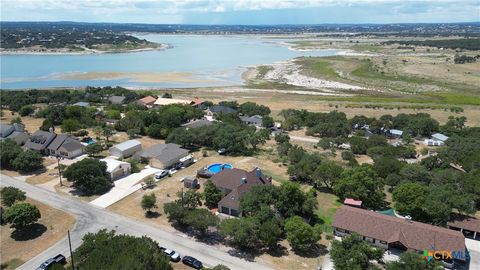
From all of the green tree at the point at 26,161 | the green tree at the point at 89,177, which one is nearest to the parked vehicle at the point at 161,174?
the green tree at the point at 89,177

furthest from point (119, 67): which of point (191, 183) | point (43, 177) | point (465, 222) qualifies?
point (465, 222)

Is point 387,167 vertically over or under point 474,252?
over

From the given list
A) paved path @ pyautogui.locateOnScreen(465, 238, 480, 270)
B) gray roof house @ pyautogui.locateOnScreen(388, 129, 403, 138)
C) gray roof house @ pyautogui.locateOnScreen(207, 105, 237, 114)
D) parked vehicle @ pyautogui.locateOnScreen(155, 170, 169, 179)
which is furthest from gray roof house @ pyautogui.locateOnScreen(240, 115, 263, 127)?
paved path @ pyautogui.locateOnScreen(465, 238, 480, 270)

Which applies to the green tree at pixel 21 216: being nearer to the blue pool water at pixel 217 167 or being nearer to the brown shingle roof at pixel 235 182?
the brown shingle roof at pixel 235 182

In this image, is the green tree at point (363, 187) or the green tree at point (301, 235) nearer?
the green tree at point (301, 235)

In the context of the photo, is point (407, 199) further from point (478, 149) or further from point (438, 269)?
point (478, 149)

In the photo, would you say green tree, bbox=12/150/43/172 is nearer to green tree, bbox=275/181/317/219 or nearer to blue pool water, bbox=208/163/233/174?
blue pool water, bbox=208/163/233/174

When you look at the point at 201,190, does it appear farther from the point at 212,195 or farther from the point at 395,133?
the point at 395,133
